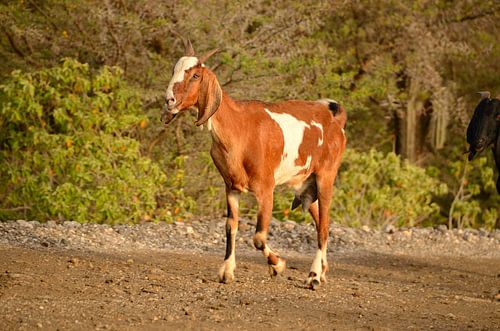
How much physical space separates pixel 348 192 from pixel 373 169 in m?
0.74

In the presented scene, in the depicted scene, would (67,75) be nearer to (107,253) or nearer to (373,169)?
(107,253)

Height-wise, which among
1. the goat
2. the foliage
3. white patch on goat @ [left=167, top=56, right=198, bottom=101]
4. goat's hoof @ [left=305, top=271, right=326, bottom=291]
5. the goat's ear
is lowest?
the foliage

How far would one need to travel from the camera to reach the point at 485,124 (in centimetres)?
1201

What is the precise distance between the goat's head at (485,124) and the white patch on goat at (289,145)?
2020mm

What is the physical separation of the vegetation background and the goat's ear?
6280mm

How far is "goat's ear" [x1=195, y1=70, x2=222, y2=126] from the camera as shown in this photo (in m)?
10.3

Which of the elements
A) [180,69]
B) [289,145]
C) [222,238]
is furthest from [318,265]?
[222,238]

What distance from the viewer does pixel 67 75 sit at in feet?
56.3

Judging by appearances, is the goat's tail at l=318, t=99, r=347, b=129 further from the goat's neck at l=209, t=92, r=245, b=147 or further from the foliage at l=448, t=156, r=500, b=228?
the foliage at l=448, t=156, r=500, b=228

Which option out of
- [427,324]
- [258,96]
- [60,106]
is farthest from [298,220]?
[427,324]

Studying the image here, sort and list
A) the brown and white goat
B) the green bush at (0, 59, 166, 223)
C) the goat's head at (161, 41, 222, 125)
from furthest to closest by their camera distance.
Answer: the green bush at (0, 59, 166, 223) → the brown and white goat → the goat's head at (161, 41, 222, 125)

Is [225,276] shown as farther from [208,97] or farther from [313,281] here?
[208,97]

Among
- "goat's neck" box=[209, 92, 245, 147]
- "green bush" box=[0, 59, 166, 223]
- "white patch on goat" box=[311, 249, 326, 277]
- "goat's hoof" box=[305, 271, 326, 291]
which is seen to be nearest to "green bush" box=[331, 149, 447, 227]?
"green bush" box=[0, 59, 166, 223]

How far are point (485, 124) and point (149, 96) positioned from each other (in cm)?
780
